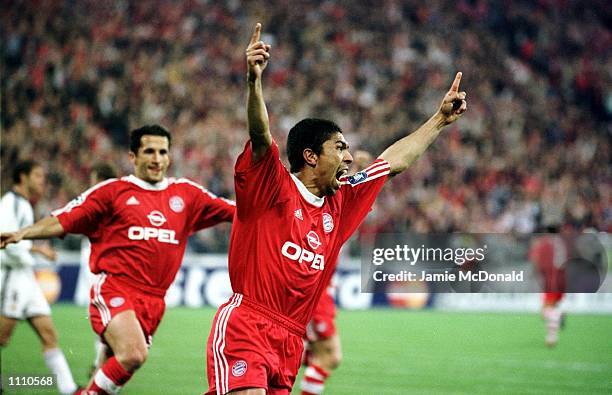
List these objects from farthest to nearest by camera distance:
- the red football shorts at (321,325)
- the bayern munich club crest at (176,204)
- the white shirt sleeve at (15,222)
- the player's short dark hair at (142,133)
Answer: the white shirt sleeve at (15,222) < the red football shorts at (321,325) < the player's short dark hair at (142,133) < the bayern munich club crest at (176,204)

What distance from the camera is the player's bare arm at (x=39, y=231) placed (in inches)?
244

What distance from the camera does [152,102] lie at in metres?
25.1

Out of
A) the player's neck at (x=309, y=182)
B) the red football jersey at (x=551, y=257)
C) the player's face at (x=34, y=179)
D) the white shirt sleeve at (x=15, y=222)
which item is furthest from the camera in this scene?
the red football jersey at (x=551, y=257)

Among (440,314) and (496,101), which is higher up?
(496,101)

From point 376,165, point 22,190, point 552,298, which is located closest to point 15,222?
point 22,190

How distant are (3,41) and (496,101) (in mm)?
14090

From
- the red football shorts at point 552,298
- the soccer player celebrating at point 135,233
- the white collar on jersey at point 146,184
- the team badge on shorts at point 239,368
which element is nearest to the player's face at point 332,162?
the team badge on shorts at point 239,368

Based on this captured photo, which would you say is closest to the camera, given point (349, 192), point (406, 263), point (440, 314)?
point (349, 192)

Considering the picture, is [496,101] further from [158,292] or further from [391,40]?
[158,292]

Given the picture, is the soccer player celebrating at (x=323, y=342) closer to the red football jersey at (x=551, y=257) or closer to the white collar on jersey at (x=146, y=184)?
the white collar on jersey at (x=146, y=184)

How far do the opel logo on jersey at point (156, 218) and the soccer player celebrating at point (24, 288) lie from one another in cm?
225

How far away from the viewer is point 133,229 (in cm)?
705

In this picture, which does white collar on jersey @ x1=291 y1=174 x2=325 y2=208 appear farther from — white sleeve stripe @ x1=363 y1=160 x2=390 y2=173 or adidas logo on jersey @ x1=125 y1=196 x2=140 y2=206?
adidas logo on jersey @ x1=125 y1=196 x2=140 y2=206

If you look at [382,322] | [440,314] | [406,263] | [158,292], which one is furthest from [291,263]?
[440,314]
